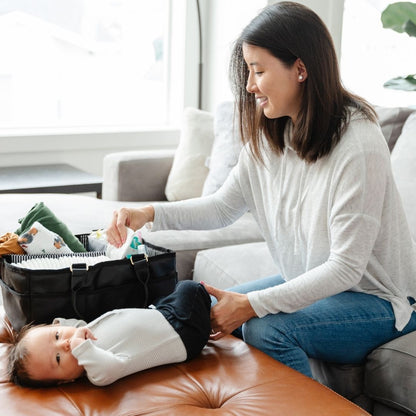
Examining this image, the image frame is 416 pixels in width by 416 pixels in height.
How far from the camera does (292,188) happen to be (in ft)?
5.54

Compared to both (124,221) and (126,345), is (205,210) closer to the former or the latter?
(124,221)

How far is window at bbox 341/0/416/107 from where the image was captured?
10.4 feet

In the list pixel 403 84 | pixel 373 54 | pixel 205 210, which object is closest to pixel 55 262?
pixel 205 210

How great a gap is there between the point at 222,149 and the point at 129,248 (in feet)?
3.76

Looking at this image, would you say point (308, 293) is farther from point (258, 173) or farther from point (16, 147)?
point (16, 147)

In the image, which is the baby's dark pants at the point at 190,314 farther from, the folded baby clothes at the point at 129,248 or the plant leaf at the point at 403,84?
the plant leaf at the point at 403,84

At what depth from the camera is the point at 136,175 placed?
2.97 metres

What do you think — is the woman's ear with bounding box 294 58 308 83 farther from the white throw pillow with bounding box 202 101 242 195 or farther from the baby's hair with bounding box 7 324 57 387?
the white throw pillow with bounding box 202 101 242 195

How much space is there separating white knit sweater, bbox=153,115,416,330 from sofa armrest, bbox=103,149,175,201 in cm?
113

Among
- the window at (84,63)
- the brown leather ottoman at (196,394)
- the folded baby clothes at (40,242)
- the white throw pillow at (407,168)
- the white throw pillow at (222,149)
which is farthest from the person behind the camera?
the window at (84,63)

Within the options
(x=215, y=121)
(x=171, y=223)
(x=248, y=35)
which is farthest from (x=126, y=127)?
(x=248, y=35)

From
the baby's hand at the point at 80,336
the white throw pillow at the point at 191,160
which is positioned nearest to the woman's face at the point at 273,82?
the baby's hand at the point at 80,336

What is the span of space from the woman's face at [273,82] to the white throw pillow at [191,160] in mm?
1284

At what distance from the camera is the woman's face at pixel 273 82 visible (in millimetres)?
1563
